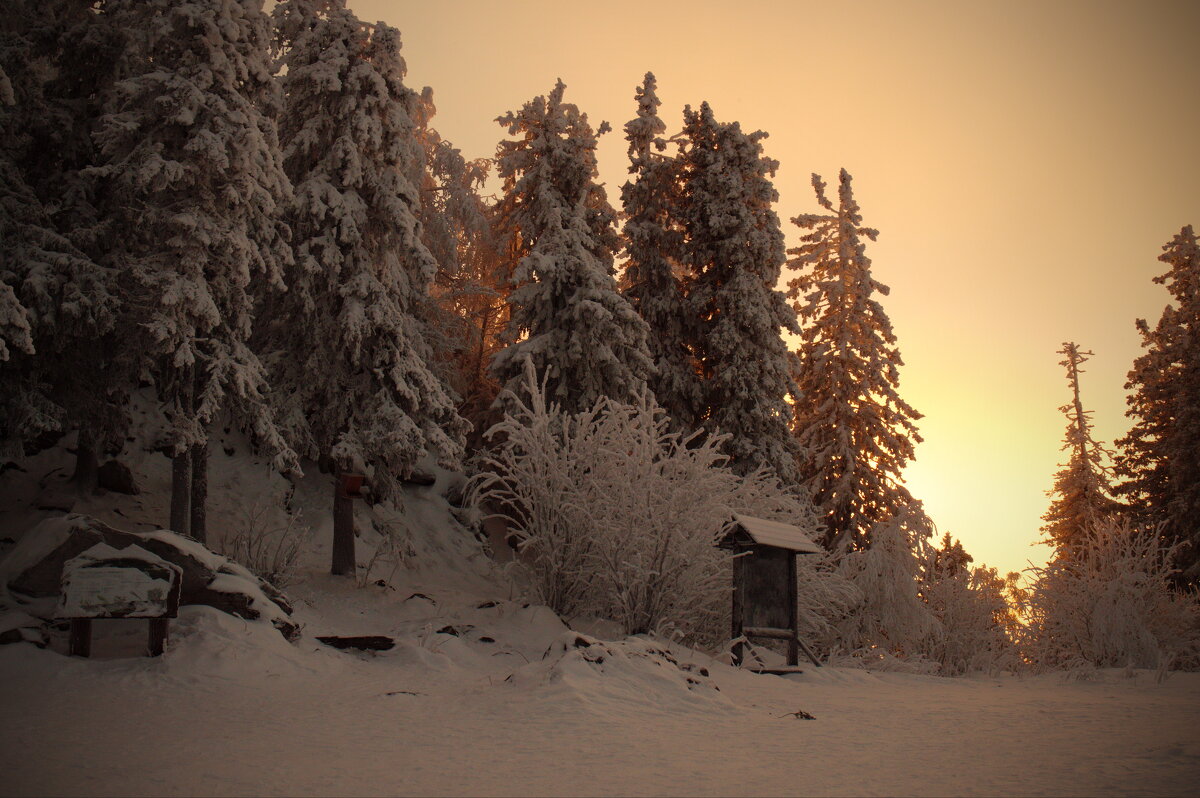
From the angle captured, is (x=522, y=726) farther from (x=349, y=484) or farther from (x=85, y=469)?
(x=85, y=469)

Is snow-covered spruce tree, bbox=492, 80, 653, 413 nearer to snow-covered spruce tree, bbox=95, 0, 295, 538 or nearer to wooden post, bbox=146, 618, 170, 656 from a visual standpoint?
snow-covered spruce tree, bbox=95, 0, 295, 538

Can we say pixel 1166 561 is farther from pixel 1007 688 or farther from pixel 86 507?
pixel 86 507

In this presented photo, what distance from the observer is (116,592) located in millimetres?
7180

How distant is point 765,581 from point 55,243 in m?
A: 13.0

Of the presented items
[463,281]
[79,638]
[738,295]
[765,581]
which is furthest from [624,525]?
[463,281]

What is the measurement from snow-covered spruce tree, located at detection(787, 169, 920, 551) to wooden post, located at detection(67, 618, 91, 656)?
63.6ft

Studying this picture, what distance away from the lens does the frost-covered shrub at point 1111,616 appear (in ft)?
47.4

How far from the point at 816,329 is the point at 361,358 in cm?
1575

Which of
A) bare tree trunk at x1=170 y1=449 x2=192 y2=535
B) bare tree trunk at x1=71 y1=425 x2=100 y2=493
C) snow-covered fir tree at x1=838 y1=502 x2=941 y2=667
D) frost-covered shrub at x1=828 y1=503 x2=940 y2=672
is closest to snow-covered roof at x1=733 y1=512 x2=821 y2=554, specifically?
frost-covered shrub at x1=828 y1=503 x2=940 y2=672

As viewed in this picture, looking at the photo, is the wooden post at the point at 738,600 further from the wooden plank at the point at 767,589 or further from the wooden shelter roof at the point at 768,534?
the wooden shelter roof at the point at 768,534

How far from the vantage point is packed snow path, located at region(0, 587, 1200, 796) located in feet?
14.5

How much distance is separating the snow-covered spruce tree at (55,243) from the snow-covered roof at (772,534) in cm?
1003

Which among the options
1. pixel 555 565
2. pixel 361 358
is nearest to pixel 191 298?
pixel 361 358

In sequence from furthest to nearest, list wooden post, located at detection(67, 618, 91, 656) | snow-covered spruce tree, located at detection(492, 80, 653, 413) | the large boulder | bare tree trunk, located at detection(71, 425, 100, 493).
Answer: snow-covered spruce tree, located at detection(492, 80, 653, 413) < bare tree trunk, located at detection(71, 425, 100, 493) < the large boulder < wooden post, located at detection(67, 618, 91, 656)
